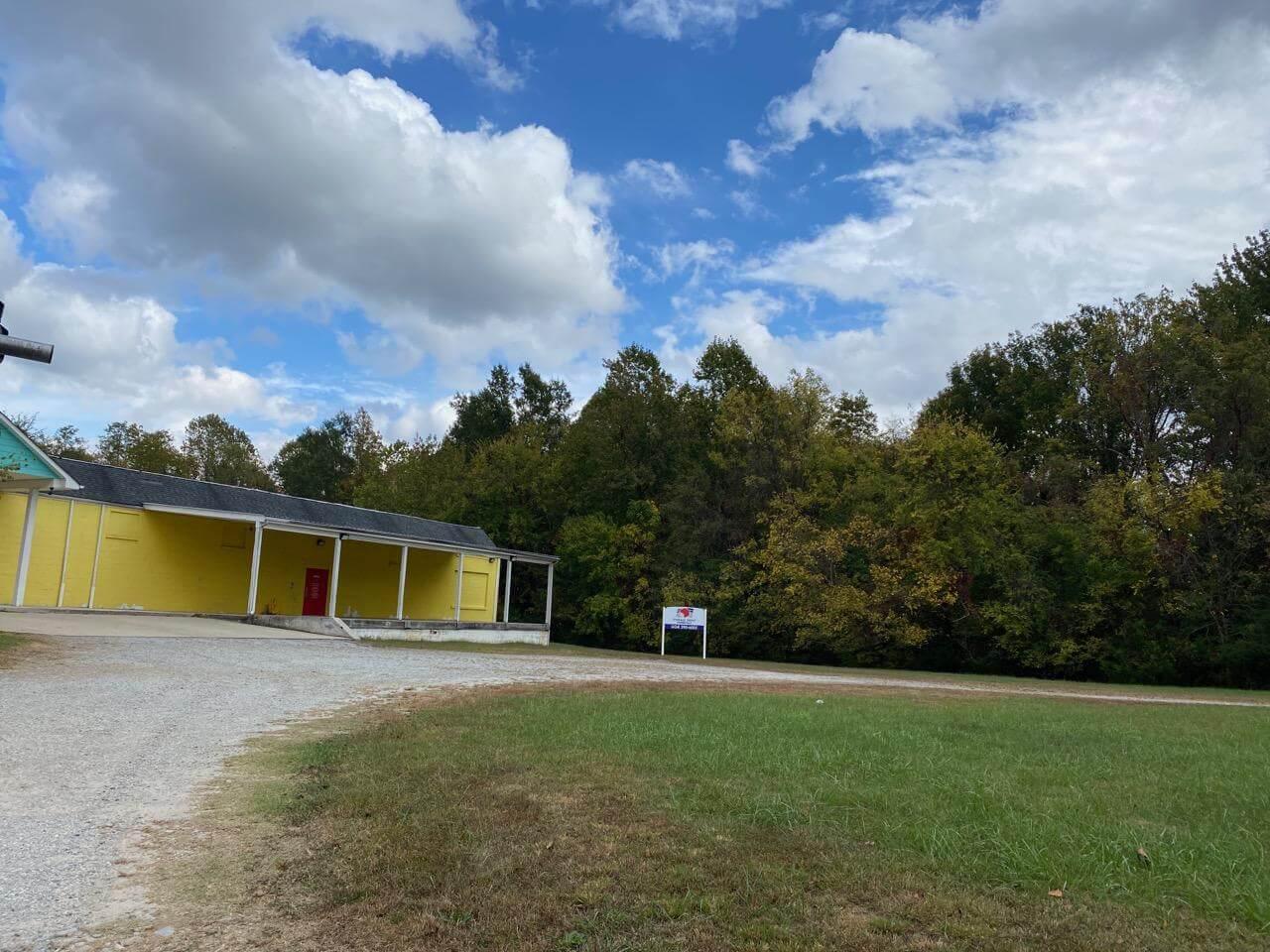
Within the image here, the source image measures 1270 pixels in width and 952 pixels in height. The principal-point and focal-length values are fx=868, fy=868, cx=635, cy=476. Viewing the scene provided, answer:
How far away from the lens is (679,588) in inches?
1468

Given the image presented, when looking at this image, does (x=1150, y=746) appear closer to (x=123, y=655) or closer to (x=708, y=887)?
(x=708, y=887)

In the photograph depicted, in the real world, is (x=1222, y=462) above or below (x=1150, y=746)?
above

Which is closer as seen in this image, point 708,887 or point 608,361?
point 708,887

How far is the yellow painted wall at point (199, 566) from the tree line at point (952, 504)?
28.4 ft

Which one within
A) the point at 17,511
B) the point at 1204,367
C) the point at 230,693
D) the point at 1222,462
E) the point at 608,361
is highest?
the point at 608,361

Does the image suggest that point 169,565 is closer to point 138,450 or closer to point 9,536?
point 9,536

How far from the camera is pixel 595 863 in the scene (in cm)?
420

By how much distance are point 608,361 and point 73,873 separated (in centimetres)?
4022

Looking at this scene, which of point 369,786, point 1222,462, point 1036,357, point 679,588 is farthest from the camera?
point 1036,357

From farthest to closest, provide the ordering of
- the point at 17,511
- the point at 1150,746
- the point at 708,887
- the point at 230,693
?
the point at 17,511, the point at 230,693, the point at 1150,746, the point at 708,887

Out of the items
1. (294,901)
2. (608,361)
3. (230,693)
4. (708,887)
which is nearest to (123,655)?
(230,693)

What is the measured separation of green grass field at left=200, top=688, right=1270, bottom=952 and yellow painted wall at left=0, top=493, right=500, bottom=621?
18953 millimetres

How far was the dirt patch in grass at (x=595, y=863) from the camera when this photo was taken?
11.2 ft

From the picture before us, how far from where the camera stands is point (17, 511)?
72.3ft
